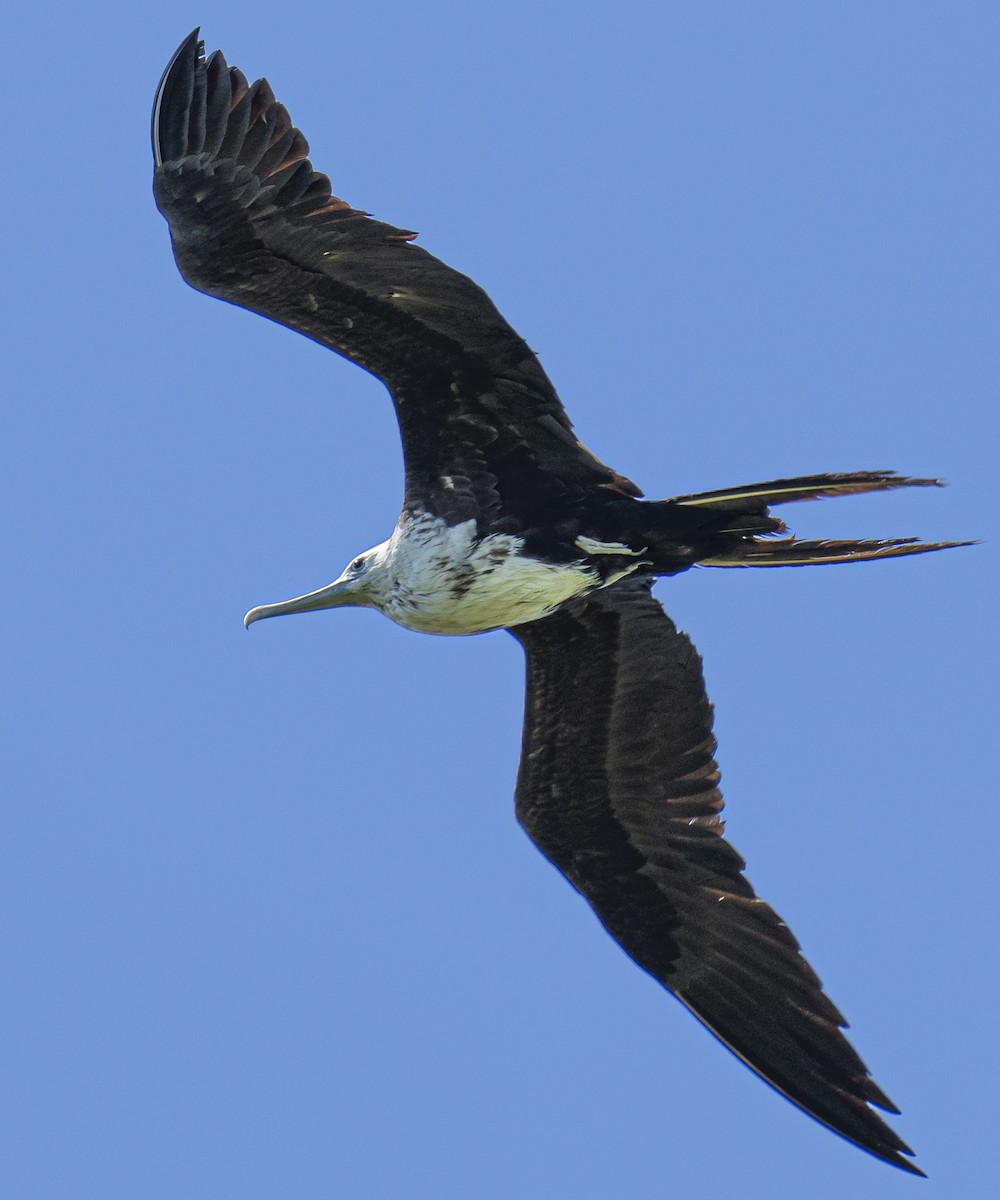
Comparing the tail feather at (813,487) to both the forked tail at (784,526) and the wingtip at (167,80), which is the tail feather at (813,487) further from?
the wingtip at (167,80)

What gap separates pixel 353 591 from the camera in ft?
32.7

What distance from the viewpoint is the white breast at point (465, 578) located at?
9461 mm

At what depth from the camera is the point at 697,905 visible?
991 centimetres

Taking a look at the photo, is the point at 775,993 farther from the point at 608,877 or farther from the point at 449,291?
the point at 449,291

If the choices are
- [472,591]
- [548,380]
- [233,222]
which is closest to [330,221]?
[233,222]

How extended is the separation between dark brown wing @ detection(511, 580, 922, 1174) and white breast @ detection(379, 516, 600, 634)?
0.53 metres

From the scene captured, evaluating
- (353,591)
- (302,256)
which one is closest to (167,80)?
(302,256)

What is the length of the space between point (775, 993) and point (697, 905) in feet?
2.02

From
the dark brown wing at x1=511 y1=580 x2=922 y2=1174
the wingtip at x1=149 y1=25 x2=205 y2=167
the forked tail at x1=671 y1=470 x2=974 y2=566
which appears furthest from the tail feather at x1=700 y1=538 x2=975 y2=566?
the wingtip at x1=149 y1=25 x2=205 y2=167

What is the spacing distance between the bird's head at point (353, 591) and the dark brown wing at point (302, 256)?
3.12 feet

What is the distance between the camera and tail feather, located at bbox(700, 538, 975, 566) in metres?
8.95

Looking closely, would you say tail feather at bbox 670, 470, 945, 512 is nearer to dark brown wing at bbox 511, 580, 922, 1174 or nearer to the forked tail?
the forked tail

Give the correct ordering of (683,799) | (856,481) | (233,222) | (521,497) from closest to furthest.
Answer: (856,481) → (233,222) → (521,497) → (683,799)

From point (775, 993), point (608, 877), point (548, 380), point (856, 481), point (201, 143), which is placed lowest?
point (775, 993)
